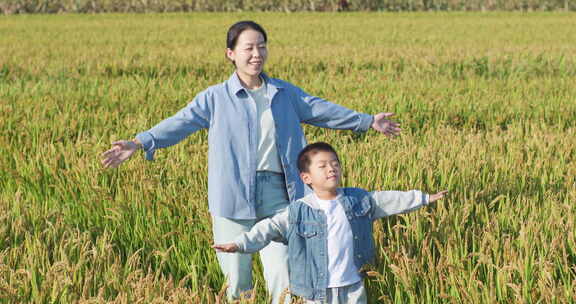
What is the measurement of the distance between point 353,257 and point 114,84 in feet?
20.0

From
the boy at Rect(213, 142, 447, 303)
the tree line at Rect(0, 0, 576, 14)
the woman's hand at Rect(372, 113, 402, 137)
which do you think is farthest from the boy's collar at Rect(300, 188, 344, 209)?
the tree line at Rect(0, 0, 576, 14)

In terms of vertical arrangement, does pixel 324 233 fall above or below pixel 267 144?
below

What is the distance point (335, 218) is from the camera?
2205 mm

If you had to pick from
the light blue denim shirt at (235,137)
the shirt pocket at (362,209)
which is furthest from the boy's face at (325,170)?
the light blue denim shirt at (235,137)

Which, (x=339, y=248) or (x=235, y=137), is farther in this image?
(x=235, y=137)

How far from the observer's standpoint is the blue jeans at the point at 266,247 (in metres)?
2.40

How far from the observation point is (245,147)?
243cm

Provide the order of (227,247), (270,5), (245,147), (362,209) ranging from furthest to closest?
1. (270,5)
2. (245,147)
3. (362,209)
4. (227,247)

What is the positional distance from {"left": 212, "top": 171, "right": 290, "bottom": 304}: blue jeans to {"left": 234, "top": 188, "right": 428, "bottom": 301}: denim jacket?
131mm

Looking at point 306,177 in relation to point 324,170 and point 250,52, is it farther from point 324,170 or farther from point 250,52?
point 250,52

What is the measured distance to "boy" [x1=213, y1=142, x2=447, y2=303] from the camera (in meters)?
2.17

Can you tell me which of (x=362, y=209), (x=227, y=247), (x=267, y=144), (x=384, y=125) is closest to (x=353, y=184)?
(x=384, y=125)

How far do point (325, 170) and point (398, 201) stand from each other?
0.29m

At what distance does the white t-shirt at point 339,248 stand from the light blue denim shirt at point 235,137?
236mm
